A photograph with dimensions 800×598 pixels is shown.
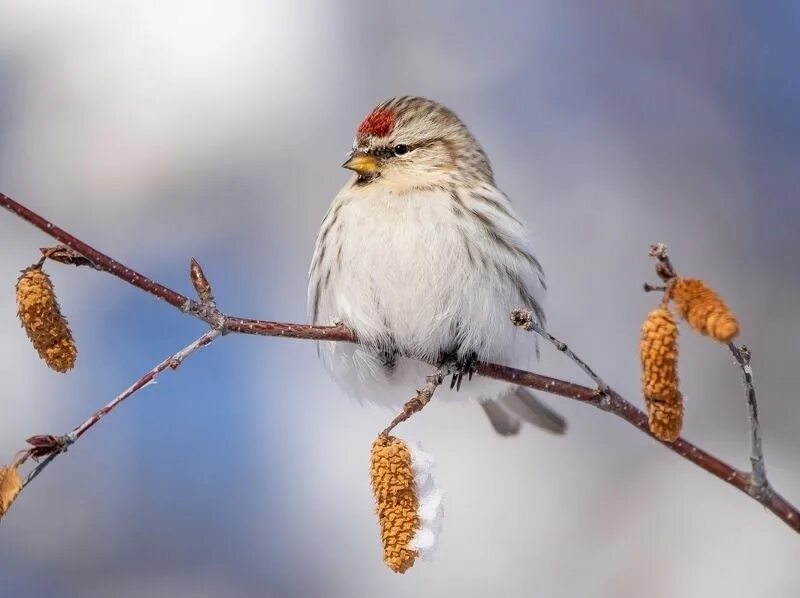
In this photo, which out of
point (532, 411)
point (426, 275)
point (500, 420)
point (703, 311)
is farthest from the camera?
point (500, 420)

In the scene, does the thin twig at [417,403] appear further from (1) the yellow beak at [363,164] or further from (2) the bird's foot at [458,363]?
(1) the yellow beak at [363,164]

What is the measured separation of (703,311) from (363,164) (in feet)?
3.51

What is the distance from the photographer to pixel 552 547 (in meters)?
2.92

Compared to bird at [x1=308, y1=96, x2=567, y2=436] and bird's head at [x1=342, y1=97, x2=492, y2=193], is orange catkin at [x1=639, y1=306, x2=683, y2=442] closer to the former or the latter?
bird at [x1=308, y1=96, x2=567, y2=436]

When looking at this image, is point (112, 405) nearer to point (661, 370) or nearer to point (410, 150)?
point (661, 370)

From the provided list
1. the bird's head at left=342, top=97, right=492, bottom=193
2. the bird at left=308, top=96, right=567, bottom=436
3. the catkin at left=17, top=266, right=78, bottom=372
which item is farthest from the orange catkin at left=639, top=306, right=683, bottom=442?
the bird's head at left=342, top=97, right=492, bottom=193

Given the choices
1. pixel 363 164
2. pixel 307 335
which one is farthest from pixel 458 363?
pixel 307 335

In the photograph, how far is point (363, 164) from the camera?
6.61 feet

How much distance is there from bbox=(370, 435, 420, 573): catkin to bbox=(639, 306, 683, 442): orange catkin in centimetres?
29

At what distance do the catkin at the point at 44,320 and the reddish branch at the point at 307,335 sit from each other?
0.05 meters

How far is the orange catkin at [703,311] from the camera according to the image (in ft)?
3.24

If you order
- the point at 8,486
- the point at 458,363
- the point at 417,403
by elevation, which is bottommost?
the point at 8,486

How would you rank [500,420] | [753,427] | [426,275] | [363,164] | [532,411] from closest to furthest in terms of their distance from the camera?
[753,427], [426,275], [363,164], [532,411], [500,420]

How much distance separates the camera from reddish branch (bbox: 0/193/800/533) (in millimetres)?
1187
